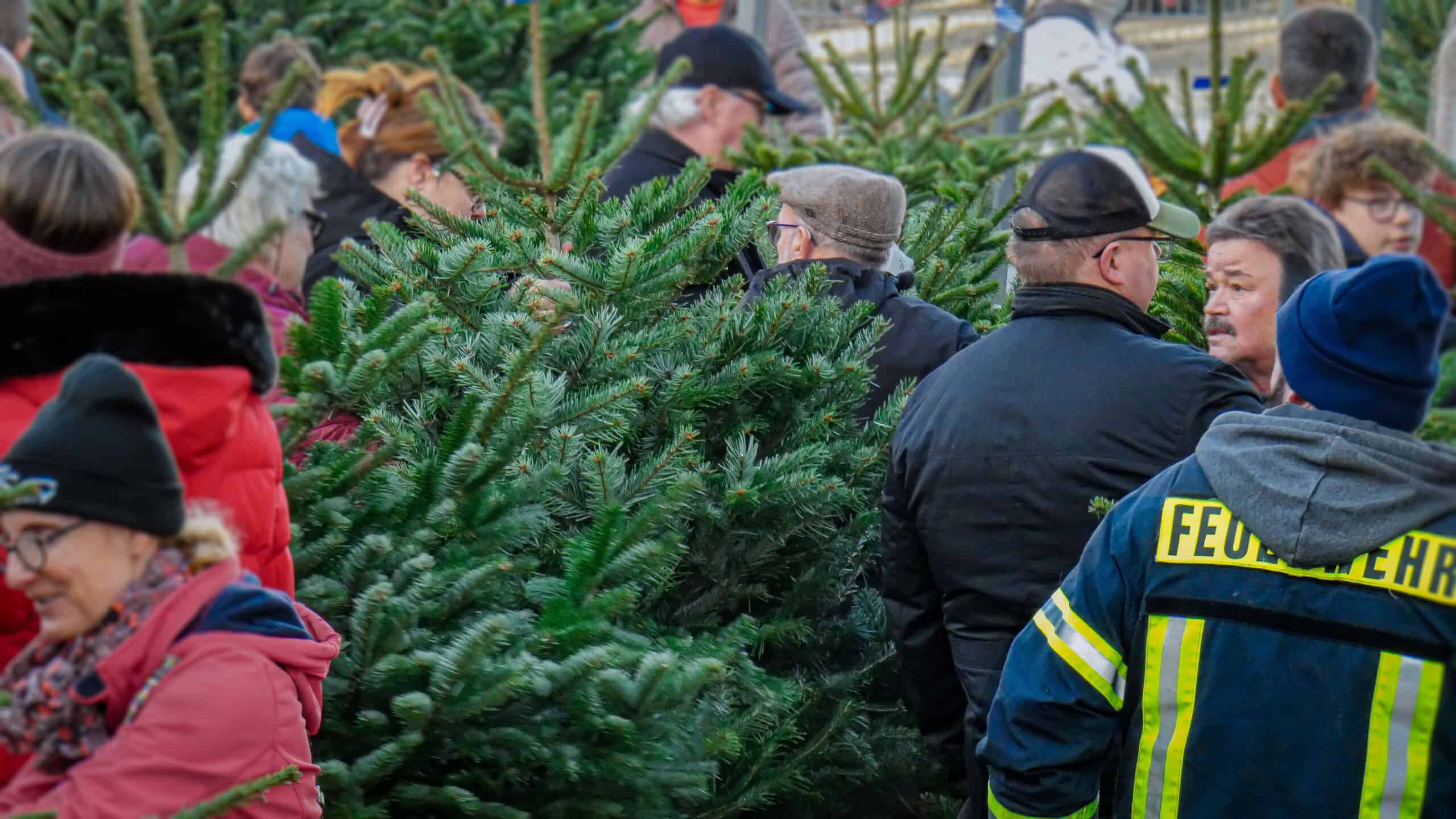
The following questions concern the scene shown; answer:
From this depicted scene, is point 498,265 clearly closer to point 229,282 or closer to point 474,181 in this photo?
point 474,181

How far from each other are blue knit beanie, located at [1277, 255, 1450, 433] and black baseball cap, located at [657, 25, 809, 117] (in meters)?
4.45

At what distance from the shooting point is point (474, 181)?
440 cm

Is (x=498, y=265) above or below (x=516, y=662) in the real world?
above

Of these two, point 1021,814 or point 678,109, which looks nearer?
point 1021,814

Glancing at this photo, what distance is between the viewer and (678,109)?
681 centimetres

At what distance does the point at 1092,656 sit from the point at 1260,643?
277mm

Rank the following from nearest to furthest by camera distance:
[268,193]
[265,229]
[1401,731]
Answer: [265,229] < [1401,731] < [268,193]

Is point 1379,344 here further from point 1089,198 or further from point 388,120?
point 388,120

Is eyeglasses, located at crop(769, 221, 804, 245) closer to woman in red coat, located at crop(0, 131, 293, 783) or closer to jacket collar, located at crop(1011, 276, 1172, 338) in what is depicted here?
jacket collar, located at crop(1011, 276, 1172, 338)

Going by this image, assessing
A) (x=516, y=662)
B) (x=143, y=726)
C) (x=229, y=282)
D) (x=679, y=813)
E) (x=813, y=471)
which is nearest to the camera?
(x=143, y=726)

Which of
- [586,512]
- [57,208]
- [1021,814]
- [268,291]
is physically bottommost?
[1021,814]

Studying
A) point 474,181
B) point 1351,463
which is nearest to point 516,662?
point 1351,463

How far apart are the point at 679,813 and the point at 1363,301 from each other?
1.73 m

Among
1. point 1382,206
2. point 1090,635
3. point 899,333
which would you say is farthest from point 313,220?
point 1382,206
